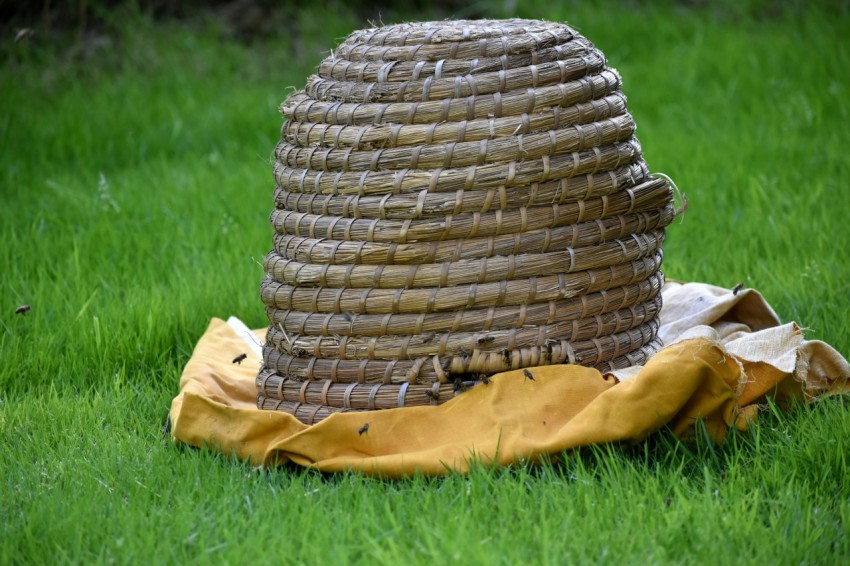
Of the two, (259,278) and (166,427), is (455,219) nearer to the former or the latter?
(166,427)

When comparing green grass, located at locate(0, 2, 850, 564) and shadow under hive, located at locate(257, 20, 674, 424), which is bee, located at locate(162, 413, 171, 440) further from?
shadow under hive, located at locate(257, 20, 674, 424)

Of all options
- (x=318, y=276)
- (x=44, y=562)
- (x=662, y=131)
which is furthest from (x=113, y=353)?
(x=662, y=131)

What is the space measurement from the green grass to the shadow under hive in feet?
1.06

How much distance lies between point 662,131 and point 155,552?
168 inches

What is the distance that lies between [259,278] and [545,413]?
180 centimetres

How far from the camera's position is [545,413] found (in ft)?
8.77

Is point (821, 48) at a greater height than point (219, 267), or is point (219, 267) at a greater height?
point (821, 48)

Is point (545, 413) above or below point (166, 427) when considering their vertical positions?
above

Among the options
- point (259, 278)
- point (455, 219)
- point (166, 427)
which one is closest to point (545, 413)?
point (455, 219)

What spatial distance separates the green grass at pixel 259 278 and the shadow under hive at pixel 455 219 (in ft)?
1.06

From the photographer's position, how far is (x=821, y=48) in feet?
21.3

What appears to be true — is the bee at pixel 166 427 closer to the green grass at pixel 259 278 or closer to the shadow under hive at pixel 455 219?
the green grass at pixel 259 278

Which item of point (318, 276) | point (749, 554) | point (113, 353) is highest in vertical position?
point (318, 276)

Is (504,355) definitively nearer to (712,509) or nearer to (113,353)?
(712,509)
